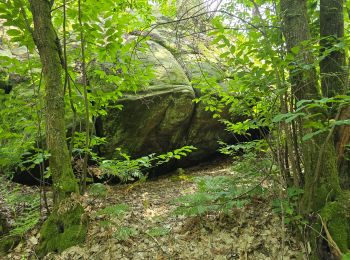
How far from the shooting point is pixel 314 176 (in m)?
2.66

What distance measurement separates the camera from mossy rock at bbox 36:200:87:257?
3000 mm

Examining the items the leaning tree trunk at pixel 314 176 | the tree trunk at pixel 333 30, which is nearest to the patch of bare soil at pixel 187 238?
the leaning tree trunk at pixel 314 176

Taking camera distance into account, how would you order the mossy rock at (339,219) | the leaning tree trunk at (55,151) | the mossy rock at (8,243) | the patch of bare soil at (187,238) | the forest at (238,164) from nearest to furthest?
the mossy rock at (339,219) → the forest at (238,164) → the patch of bare soil at (187,238) → the leaning tree trunk at (55,151) → the mossy rock at (8,243)

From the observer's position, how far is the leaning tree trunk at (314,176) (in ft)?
8.51

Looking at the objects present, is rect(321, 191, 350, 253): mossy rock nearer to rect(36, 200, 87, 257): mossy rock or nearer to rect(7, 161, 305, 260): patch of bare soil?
rect(7, 161, 305, 260): patch of bare soil

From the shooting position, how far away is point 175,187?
5.70 metres

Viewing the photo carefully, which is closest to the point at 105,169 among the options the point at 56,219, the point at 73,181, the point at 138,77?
the point at 73,181

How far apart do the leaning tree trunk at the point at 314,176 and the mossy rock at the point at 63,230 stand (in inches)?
97.0

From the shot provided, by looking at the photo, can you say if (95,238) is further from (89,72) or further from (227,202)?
(89,72)

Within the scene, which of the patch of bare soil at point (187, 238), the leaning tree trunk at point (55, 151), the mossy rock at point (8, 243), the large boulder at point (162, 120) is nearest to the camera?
the patch of bare soil at point (187, 238)

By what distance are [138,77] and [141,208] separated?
6.63 feet

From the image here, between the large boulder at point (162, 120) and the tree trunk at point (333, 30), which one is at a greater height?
the tree trunk at point (333, 30)

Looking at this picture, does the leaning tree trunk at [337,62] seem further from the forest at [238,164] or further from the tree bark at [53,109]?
the tree bark at [53,109]

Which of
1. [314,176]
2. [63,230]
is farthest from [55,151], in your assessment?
[314,176]
